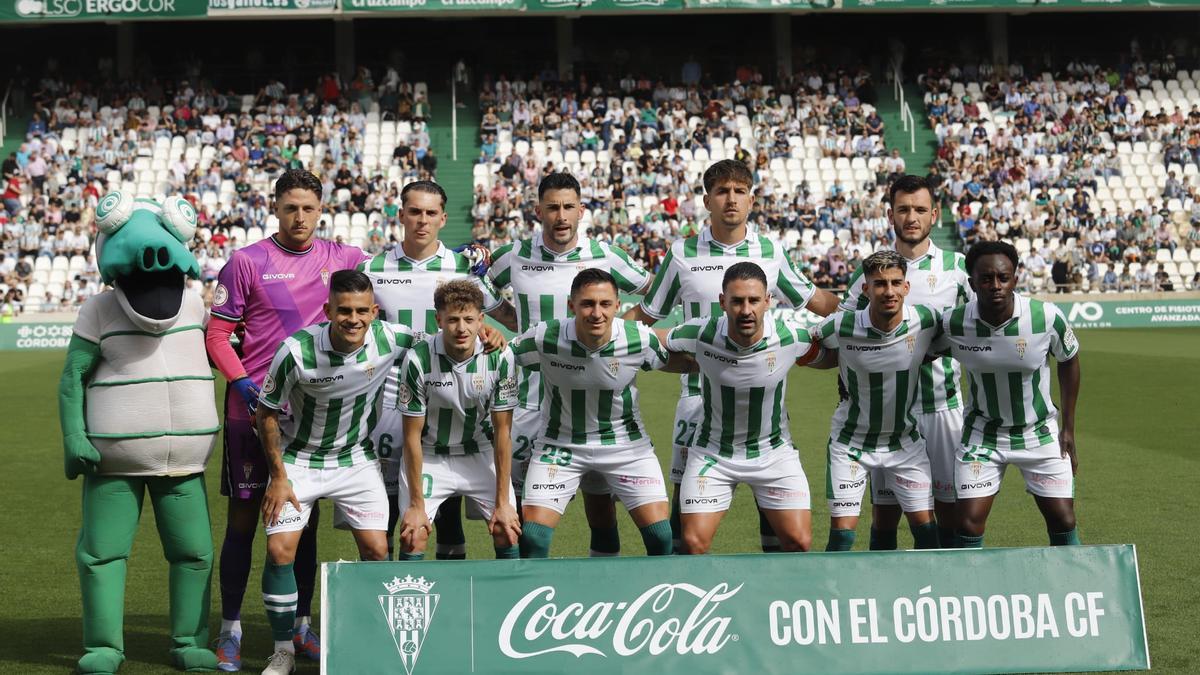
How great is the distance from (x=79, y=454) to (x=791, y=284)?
148 inches

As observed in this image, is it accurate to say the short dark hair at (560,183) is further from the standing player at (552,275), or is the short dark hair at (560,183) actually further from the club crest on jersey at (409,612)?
the club crest on jersey at (409,612)

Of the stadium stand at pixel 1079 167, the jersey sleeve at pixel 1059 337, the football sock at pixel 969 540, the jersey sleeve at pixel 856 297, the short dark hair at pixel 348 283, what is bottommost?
the football sock at pixel 969 540

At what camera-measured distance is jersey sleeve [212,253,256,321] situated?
6.14m

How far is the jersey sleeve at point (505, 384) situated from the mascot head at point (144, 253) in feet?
4.82

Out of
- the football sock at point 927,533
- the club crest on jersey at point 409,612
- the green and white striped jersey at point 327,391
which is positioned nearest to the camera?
the club crest on jersey at point 409,612

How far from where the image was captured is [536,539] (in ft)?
19.9

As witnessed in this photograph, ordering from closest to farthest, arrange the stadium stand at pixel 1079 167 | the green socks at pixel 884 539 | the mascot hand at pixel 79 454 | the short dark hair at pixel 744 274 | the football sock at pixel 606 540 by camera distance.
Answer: the mascot hand at pixel 79 454 < the short dark hair at pixel 744 274 < the football sock at pixel 606 540 < the green socks at pixel 884 539 < the stadium stand at pixel 1079 167

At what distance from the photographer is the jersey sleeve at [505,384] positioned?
608 centimetres

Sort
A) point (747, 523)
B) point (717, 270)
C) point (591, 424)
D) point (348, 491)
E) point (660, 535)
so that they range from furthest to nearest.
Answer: point (747, 523), point (717, 270), point (591, 424), point (660, 535), point (348, 491)

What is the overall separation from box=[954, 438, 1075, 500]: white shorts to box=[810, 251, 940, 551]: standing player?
234 millimetres

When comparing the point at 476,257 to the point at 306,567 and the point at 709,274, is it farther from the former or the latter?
the point at 306,567

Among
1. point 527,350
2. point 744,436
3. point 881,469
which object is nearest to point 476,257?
→ point 527,350

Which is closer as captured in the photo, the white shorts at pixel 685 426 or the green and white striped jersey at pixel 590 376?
the green and white striped jersey at pixel 590 376

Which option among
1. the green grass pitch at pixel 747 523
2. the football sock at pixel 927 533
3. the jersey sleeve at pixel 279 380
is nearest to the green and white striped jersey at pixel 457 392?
the jersey sleeve at pixel 279 380
